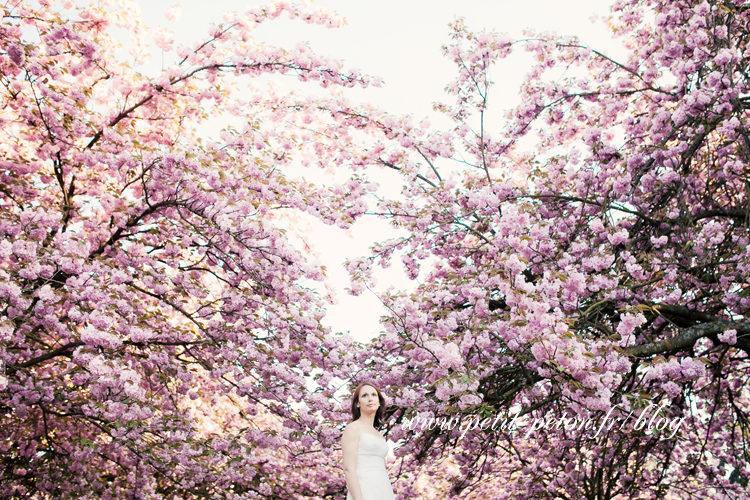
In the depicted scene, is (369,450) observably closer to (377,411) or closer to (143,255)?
(377,411)

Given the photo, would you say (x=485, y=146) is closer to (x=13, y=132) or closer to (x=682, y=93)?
(x=682, y=93)

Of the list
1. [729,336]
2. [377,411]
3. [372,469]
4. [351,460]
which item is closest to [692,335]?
[729,336]

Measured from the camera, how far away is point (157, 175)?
4.78 m

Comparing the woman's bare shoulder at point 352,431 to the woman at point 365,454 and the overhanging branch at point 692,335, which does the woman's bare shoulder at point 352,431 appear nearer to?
the woman at point 365,454

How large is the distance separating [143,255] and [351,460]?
2.89m

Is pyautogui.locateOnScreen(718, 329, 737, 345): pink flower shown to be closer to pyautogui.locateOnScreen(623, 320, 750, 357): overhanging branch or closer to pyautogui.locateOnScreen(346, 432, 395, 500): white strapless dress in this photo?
pyautogui.locateOnScreen(623, 320, 750, 357): overhanging branch

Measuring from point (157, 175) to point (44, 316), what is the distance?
4.60 feet

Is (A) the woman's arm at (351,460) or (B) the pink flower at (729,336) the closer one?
(A) the woman's arm at (351,460)

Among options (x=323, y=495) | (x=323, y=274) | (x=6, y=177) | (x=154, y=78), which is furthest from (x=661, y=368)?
(x=323, y=495)

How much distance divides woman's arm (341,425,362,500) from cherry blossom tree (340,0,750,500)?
0.59m

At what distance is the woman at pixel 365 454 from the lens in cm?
363

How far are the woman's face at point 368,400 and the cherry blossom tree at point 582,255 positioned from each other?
0.34m

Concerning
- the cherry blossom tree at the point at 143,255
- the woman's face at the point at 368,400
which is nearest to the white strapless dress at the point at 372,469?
the woman's face at the point at 368,400

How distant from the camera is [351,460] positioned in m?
3.66
